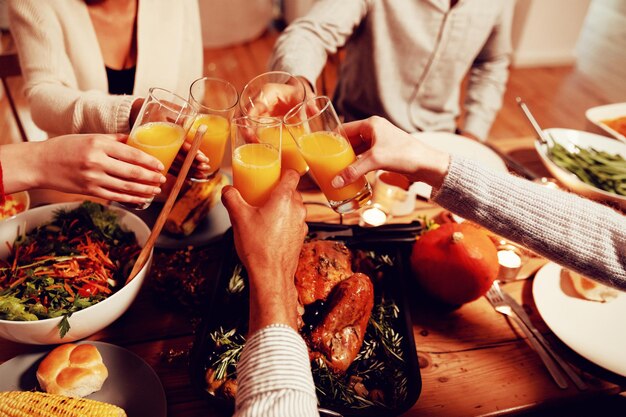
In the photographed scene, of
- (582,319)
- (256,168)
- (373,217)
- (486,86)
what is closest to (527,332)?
(582,319)

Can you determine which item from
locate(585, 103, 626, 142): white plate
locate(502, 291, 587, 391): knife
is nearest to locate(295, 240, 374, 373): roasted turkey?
locate(502, 291, 587, 391): knife

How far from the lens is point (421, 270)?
129 centimetres

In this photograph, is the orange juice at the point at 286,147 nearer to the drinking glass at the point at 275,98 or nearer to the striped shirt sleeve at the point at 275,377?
the drinking glass at the point at 275,98

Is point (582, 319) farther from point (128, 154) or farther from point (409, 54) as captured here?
point (409, 54)

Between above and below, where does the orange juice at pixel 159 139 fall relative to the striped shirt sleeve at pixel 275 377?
above

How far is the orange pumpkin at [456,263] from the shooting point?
1.21 m

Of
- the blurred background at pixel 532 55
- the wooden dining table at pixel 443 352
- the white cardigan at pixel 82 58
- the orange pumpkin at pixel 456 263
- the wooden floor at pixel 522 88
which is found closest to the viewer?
the wooden dining table at pixel 443 352

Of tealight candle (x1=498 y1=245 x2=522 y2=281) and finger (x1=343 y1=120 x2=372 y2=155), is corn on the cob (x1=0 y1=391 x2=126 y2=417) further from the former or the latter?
tealight candle (x1=498 y1=245 x2=522 y2=281)

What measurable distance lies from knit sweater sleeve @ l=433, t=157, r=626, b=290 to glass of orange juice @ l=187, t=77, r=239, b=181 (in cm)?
66

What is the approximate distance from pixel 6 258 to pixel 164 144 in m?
0.55

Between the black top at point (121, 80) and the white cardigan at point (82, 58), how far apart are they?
0.08 meters

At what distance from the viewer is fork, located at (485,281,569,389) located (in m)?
1.14

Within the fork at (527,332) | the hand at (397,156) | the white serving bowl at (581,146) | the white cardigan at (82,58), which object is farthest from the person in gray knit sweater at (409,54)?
the fork at (527,332)

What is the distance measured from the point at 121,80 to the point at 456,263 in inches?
66.4
